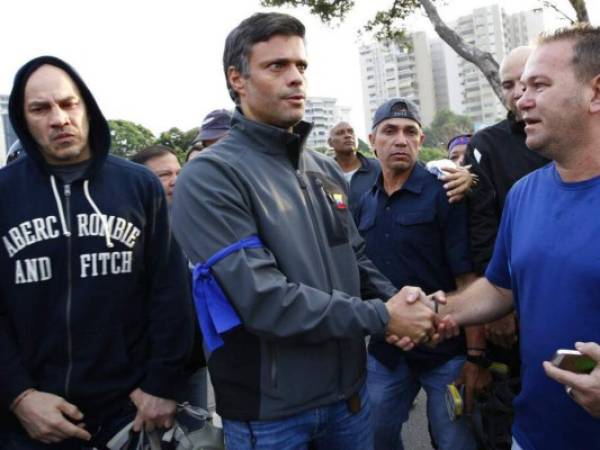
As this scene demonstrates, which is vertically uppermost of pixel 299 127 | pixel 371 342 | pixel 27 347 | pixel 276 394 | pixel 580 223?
pixel 299 127

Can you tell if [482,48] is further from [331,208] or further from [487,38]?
[331,208]

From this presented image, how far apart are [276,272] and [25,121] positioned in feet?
4.31

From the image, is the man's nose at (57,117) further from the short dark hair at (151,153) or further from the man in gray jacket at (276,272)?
the short dark hair at (151,153)

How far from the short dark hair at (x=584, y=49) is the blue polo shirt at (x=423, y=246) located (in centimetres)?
112

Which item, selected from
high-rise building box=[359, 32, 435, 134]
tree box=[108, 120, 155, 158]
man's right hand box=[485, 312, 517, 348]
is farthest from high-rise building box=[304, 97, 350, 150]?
man's right hand box=[485, 312, 517, 348]

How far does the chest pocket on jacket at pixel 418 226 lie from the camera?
10.2 feet

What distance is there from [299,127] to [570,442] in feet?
5.04

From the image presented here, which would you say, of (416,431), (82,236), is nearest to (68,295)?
(82,236)

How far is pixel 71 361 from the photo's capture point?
7.44ft

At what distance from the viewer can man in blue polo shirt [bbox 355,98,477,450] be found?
310cm

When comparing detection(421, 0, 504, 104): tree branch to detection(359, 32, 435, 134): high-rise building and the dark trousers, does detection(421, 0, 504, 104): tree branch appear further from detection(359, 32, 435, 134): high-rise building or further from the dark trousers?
detection(359, 32, 435, 134): high-rise building

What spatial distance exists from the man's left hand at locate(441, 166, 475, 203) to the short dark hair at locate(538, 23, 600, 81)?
972 mm

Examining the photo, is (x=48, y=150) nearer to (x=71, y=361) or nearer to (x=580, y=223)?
(x=71, y=361)

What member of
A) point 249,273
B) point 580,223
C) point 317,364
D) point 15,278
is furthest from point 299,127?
point 15,278
